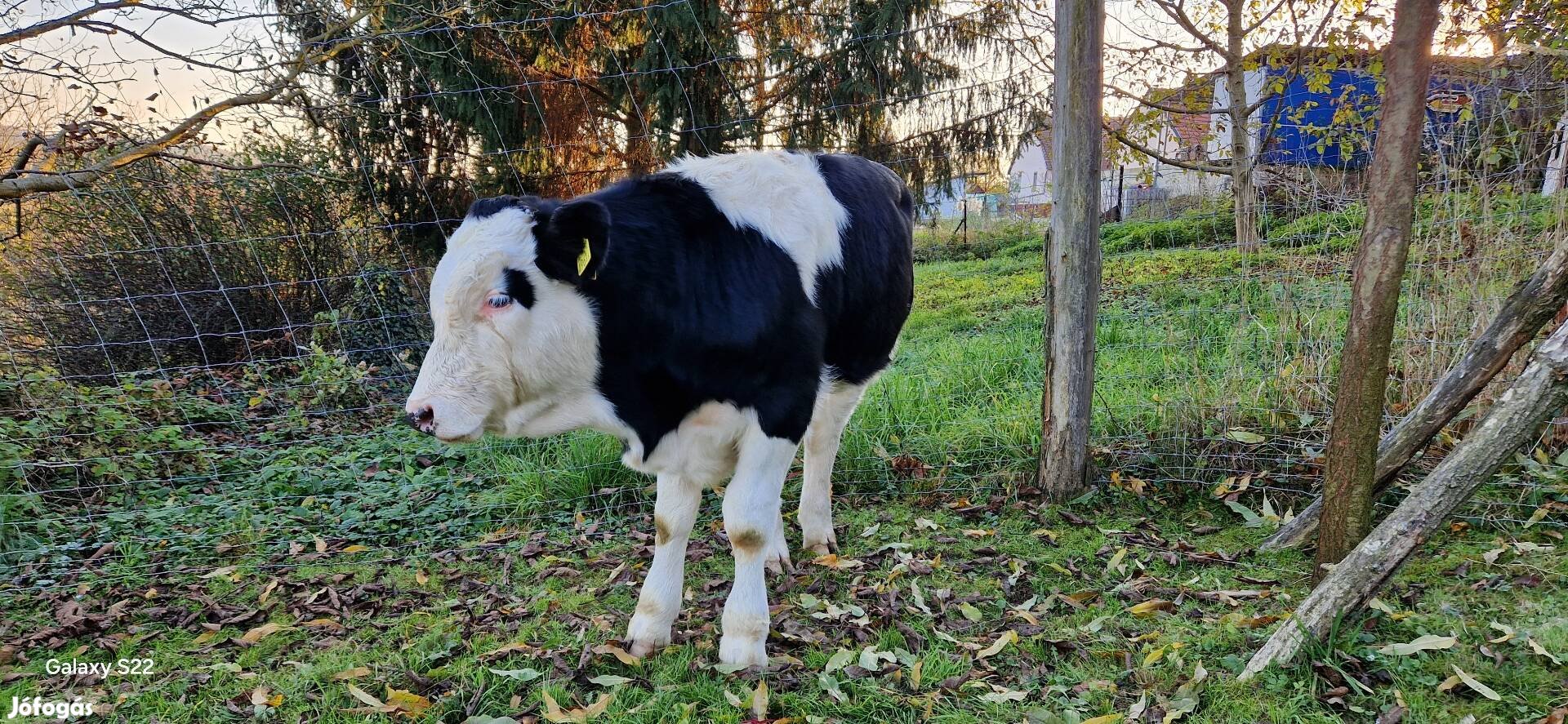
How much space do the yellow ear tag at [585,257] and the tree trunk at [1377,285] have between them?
2661 millimetres

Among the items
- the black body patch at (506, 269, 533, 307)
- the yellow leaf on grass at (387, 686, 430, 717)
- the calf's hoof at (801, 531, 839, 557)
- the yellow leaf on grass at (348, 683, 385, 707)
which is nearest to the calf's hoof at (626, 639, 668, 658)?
the yellow leaf on grass at (387, 686, 430, 717)

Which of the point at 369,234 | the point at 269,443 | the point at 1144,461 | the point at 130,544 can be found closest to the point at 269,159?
the point at 369,234

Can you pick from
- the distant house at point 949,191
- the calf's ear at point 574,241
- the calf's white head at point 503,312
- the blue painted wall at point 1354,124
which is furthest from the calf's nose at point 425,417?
the blue painted wall at point 1354,124

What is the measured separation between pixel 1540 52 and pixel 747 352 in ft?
13.7

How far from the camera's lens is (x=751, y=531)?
302 cm

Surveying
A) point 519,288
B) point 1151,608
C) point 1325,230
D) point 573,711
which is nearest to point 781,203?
point 519,288

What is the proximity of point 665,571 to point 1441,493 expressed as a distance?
2.61 metres

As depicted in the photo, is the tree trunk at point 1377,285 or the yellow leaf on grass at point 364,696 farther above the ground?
the tree trunk at point 1377,285

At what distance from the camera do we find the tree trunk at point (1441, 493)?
2.63m

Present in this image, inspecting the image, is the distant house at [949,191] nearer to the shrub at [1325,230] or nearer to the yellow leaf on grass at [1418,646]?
the shrub at [1325,230]

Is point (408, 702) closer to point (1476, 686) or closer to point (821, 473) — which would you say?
point (821, 473)

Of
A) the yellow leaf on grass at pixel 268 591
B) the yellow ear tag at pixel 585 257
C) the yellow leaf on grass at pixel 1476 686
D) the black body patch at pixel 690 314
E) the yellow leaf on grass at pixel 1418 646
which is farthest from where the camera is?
the yellow leaf on grass at pixel 268 591

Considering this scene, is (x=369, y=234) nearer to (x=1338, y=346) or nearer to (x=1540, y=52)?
(x=1338, y=346)

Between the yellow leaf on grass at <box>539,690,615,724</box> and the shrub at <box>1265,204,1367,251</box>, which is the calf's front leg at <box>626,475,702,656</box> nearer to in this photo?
the yellow leaf on grass at <box>539,690,615,724</box>
